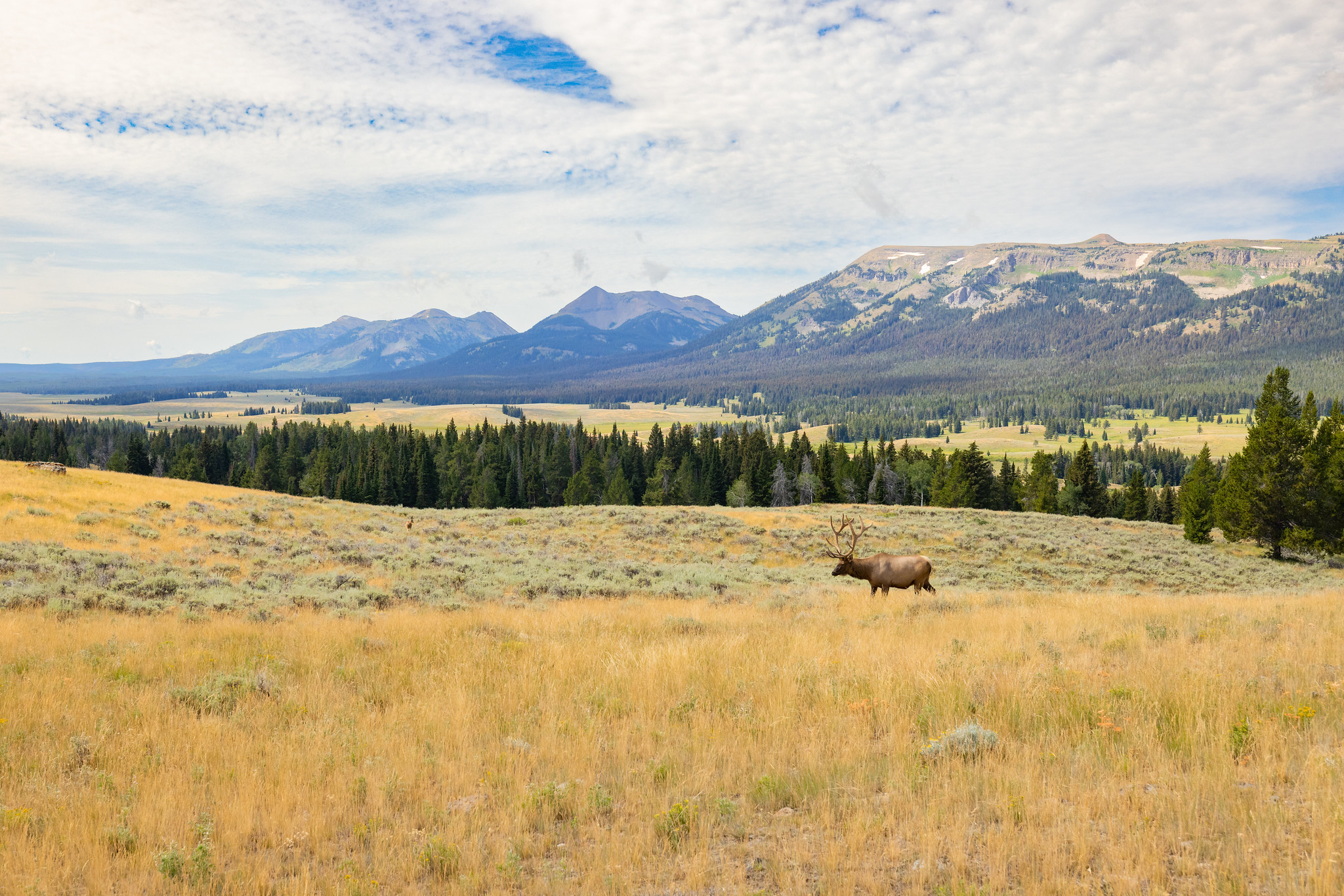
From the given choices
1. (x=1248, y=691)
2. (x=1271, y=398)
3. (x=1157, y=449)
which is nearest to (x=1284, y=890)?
(x=1248, y=691)

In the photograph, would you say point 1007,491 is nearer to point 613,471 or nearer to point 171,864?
point 613,471

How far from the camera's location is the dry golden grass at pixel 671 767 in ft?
15.6

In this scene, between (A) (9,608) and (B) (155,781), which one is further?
(A) (9,608)

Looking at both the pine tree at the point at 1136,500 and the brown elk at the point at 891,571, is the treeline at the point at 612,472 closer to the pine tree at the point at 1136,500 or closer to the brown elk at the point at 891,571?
the pine tree at the point at 1136,500

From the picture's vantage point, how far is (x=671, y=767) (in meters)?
6.41

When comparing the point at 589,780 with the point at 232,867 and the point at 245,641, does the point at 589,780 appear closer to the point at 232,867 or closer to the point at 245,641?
the point at 232,867

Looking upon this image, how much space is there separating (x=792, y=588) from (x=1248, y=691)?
53.3 feet

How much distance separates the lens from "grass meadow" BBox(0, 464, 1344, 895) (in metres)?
4.79

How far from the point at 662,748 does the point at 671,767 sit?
1.87ft

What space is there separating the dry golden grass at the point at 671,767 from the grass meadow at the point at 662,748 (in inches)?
1.4

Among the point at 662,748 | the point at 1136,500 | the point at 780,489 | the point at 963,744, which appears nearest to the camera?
the point at 963,744

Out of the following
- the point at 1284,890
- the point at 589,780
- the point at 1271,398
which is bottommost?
the point at 589,780

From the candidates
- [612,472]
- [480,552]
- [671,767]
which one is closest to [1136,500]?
[612,472]

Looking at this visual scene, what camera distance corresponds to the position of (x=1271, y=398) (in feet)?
131
